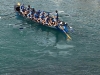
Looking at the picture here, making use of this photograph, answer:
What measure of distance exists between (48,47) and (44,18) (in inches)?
398

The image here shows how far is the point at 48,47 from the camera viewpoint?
4022cm

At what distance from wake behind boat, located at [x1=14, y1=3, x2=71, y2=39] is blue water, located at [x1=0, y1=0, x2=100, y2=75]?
1.06 meters

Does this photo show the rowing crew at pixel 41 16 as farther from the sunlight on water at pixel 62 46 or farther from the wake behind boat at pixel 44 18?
the sunlight on water at pixel 62 46

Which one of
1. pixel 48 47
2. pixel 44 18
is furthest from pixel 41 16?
pixel 48 47

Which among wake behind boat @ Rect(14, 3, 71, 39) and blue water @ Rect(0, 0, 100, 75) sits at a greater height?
wake behind boat @ Rect(14, 3, 71, 39)

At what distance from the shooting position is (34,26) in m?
49.0

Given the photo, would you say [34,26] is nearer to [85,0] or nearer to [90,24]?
[90,24]

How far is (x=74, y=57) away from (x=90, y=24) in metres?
15.3

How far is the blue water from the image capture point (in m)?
34.4

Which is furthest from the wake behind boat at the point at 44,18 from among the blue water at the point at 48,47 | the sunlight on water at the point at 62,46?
the sunlight on water at the point at 62,46

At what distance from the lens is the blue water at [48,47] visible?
34375mm

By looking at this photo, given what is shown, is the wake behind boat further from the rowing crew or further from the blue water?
the blue water

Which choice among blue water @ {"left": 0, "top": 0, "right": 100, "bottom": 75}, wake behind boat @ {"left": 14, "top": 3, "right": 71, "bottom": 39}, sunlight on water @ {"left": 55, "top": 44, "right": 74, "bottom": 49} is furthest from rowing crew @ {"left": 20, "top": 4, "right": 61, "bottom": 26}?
sunlight on water @ {"left": 55, "top": 44, "right": 74, "bottom": 49}

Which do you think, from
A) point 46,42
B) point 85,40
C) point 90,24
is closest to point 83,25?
point 90,24
